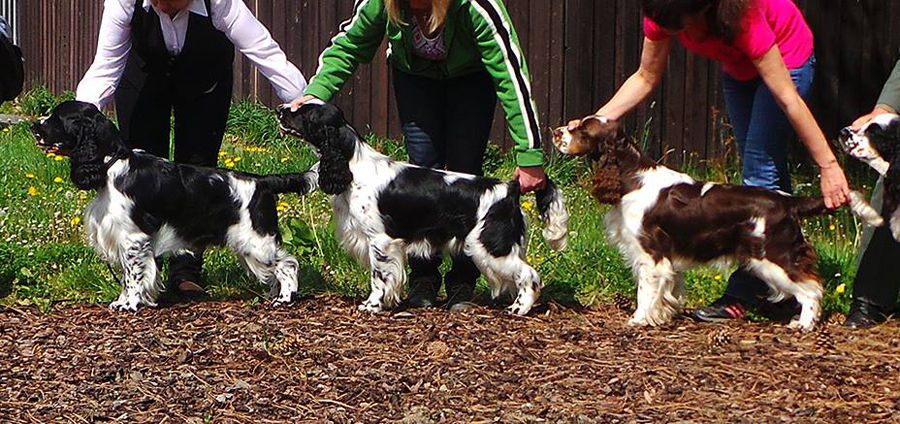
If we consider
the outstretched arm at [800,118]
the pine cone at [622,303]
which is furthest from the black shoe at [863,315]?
the pine cone at [622,303]

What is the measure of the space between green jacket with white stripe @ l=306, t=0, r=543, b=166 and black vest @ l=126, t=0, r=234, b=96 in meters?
0.61

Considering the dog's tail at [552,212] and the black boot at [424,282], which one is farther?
the black boot at [424,282]

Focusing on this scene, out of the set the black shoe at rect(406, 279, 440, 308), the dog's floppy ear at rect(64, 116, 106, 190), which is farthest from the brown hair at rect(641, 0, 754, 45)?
the dog's floppy ear at rect(64, 116, 106, 190)

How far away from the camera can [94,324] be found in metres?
6.15

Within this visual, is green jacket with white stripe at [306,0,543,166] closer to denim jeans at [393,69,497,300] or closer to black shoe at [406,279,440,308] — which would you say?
denim jeans at [393,69,497,300]

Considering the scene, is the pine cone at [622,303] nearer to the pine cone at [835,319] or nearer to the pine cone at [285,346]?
the pine cone at [835,319]

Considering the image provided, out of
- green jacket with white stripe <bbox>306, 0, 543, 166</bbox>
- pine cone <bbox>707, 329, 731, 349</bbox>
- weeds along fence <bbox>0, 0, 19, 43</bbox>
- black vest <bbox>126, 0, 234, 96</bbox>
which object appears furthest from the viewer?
weeds along fence <bbox>0, 0, 19, 43</bbox>

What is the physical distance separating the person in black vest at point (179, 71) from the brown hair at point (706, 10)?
1.93 m

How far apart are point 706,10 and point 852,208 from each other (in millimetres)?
1086

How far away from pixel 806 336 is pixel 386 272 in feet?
6.61

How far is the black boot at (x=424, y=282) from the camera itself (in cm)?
649

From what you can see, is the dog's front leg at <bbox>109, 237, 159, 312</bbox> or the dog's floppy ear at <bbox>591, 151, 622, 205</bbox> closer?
the dog's floppy ear at <bbox>591, 151, 622, 205</bbox>

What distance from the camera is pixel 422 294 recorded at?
6512 mm

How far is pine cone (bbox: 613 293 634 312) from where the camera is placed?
21.4 ft
